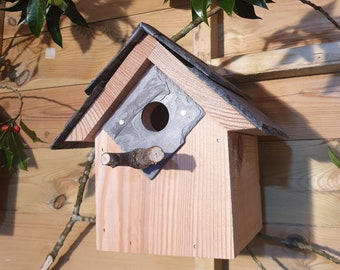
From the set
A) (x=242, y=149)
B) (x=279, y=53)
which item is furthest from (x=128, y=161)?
(x=279, y=53)

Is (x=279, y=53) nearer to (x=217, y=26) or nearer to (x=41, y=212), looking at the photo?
(x=217, y=26)

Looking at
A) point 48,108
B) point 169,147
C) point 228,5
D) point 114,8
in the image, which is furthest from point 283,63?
point 48,108

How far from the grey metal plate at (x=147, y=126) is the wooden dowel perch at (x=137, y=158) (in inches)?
1.8

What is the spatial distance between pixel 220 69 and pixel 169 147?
272mm

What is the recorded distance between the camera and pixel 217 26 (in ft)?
2.78

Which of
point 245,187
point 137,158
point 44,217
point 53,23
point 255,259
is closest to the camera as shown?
point 137,158

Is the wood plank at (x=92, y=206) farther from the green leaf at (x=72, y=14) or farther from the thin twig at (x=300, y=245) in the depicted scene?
the green leaf at (x=72, y=14)

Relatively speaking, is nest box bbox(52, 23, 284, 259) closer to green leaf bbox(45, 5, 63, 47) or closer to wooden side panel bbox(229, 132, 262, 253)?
wooden side panel bbox(229, 132, 262, 253)

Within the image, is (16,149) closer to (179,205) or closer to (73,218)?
(73,218)

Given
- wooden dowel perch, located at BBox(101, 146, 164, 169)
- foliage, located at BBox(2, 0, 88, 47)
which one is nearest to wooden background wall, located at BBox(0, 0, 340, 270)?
foliage, located at BBox(2, 0, 88, 47)

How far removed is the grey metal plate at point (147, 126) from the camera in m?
0.55

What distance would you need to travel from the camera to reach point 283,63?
27.6 inches

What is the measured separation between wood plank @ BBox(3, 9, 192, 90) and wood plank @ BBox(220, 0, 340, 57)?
0.11 m

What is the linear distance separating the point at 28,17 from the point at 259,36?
496 mm
